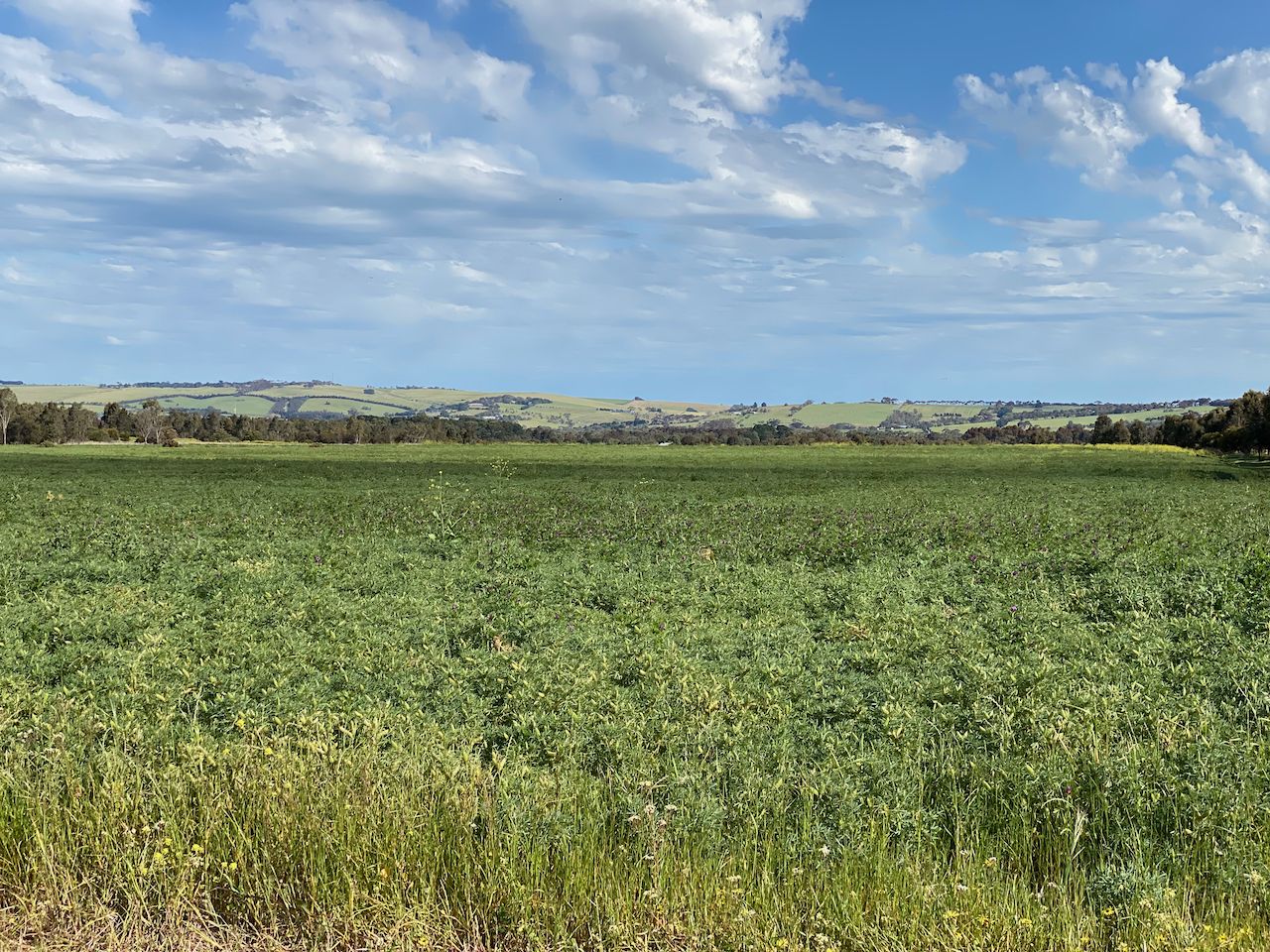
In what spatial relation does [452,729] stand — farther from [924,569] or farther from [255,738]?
[924,569]

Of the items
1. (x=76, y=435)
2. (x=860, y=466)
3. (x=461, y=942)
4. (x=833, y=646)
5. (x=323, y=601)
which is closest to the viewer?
(x=461, y=942)

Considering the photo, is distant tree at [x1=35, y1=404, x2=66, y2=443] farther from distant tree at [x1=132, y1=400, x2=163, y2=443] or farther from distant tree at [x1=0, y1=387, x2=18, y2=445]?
distant tree at [x1=132, y1=400, x2=163, y2=443]

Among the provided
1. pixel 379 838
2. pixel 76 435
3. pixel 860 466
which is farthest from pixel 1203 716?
pixel 76 435

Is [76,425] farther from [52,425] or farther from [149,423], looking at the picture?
[149,423]

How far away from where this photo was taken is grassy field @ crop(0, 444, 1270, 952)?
5723mm

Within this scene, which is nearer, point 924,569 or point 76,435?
point 924,569

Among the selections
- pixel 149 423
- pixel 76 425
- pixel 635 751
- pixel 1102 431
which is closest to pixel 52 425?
pixel 76 425

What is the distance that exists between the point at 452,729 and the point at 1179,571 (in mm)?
15491

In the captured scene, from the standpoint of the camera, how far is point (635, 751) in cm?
841

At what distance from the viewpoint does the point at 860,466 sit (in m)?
80.8

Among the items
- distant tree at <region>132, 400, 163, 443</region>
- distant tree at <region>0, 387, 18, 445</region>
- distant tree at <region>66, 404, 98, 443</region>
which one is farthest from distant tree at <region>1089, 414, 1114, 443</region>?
distant tree at <region>0, 387, 18, 445</region>

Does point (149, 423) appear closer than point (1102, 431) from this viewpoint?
Yes

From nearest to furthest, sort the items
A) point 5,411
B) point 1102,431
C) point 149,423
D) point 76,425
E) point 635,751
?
point 635,751, point 5,411, point 76,425, point 149,423, point 1102,431

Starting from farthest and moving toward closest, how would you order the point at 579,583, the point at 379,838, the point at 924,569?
1. the point at 924,569
2. the point at 579,583
3. the point at 379,838
